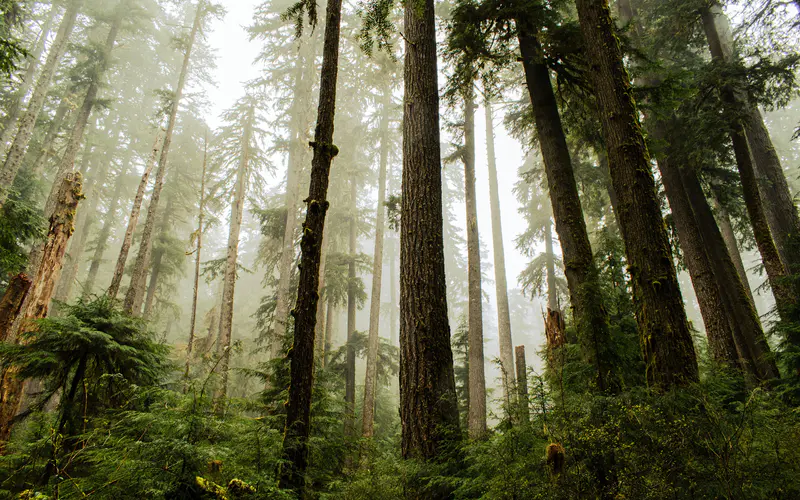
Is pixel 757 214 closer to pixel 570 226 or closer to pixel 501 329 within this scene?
pixel 570 226

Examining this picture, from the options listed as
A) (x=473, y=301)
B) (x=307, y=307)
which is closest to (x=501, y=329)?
(x=473, y=301)

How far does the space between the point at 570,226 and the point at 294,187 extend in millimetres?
12114

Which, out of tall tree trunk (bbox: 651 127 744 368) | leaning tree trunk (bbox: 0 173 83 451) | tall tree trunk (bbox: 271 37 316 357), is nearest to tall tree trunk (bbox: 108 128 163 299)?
leaning tree trunk (bbox: 0 173 83 451)

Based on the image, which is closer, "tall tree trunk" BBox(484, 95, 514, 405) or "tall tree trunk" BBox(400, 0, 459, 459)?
"tall tree trunk" BBox(400, 0, 459, 459)

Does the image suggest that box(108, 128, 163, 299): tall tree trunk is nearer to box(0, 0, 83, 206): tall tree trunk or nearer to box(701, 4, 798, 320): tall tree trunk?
box(0, 0, 83, 206): tall tree trunk

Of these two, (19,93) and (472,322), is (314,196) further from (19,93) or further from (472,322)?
(19,93)

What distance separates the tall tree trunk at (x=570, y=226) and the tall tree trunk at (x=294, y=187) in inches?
354

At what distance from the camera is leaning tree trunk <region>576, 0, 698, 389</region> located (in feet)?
13.5

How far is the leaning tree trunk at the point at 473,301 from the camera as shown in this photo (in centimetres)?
1071

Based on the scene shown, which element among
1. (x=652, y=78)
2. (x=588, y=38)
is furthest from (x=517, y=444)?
(x=652, y=78)

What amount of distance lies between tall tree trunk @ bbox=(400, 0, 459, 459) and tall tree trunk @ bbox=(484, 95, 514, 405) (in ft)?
26.5

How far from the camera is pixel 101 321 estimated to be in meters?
4.69

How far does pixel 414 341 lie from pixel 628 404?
2.29 meters

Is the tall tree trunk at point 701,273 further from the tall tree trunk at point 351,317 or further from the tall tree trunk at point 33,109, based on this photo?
the tall tree trunk at point 33,109
